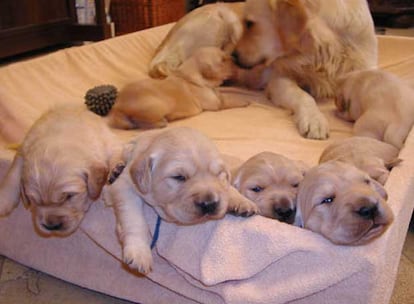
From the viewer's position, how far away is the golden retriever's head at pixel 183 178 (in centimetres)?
111

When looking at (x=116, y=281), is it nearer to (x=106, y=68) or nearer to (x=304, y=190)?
(x=304, y=190)

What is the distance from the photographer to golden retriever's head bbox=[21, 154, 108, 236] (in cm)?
123

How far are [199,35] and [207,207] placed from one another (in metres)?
1.81

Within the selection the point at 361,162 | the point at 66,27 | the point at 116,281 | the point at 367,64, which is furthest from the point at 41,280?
the point at 66,27

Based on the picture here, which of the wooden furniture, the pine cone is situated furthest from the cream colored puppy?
the wooden furniture

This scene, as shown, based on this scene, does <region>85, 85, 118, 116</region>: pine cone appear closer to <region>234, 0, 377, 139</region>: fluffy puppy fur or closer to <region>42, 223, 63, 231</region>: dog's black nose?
<region>234, 0, 377, 139</region>: fluffy puppy fur

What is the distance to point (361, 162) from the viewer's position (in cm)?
137

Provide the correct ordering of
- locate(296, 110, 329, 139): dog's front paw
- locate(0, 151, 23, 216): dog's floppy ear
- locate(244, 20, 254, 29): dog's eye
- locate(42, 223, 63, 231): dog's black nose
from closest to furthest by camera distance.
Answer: locate(42, 223, 63, 231): dog's black nose, locate(0, 151, 23, 216): dog's floppy ear, locate(296, 110, 329, 139): dog's front paw, locate(244, 20, 254, 29): dog's eye

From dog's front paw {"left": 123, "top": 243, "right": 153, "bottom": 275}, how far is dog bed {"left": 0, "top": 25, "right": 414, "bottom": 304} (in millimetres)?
92

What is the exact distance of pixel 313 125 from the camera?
6.36 feet

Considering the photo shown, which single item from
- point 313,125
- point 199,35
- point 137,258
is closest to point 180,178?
point 137,258

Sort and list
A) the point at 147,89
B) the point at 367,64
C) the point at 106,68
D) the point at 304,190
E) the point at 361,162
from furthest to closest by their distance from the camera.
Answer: the point at 106,68 < the point at 367,64 < the point at 147,89 < the point at 361,162 < the point at 304,190

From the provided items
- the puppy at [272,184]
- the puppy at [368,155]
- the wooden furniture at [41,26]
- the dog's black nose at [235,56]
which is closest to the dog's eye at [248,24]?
the dog's black nose at [235,56]

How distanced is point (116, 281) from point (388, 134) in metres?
1.05
